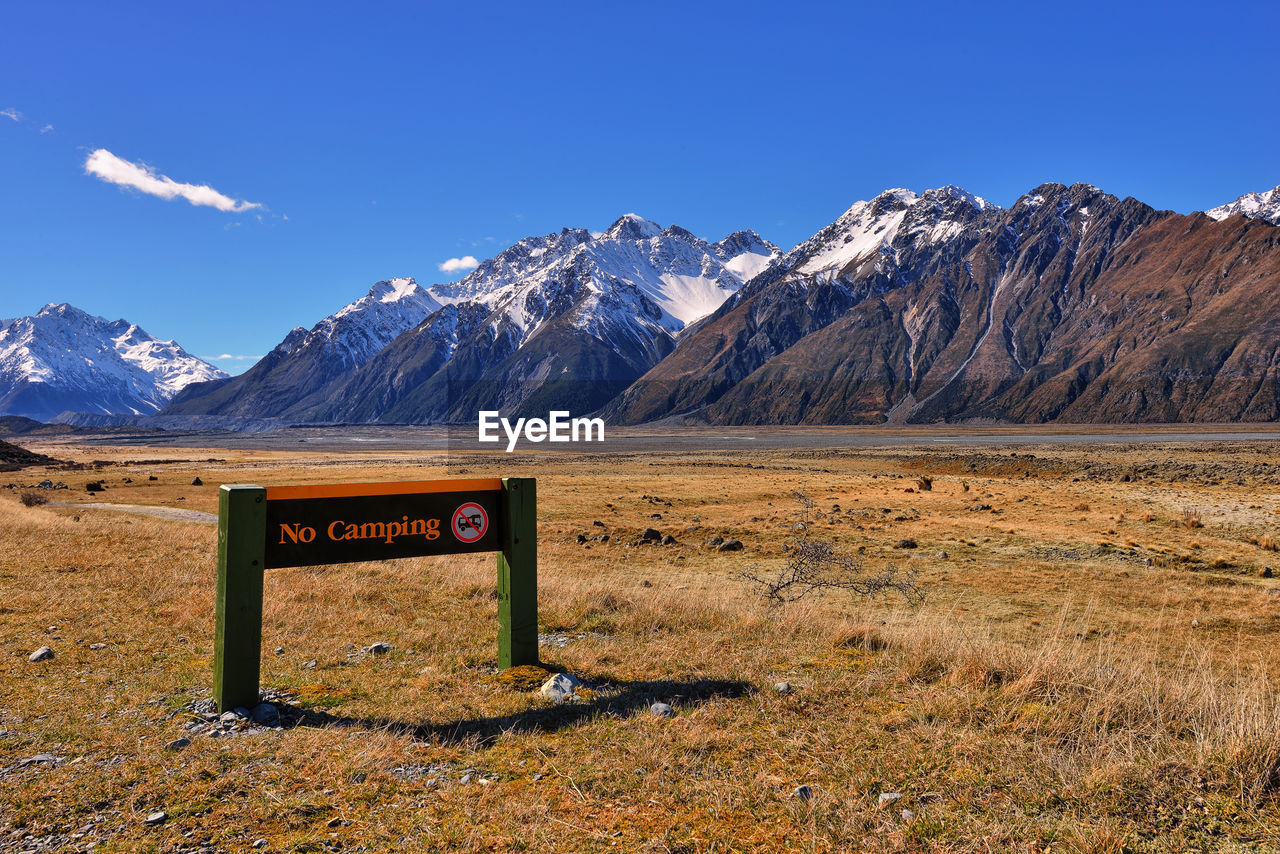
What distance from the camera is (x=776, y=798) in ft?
15.2

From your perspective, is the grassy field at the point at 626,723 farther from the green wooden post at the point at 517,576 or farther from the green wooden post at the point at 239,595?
the green wooden post at the point at 239,595

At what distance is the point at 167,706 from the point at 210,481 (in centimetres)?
5397

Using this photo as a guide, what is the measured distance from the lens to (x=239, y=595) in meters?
6.09

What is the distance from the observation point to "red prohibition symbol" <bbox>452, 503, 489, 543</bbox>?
7117 millimetres

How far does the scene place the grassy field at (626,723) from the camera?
429cm

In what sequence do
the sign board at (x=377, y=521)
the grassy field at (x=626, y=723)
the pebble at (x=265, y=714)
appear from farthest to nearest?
the sign board at (x=377, y=521), the pebble at (x=265, y=714), the grassy field at (x=626, y=723)

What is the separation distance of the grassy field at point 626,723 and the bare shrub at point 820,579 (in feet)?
1.52

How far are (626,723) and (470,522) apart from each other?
8.35ft

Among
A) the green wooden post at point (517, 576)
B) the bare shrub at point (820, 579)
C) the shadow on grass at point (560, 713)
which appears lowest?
the bare shrub at point (820, 579)

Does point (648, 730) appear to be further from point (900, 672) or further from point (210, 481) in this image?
point (210, 481)

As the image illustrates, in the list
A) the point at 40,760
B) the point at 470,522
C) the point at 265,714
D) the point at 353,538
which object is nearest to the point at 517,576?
the point at 470,522

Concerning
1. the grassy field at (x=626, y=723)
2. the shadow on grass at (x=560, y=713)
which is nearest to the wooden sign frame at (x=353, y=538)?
the grassy field at (x=626, y=723)

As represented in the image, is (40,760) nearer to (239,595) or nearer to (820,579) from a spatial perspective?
(239,595)

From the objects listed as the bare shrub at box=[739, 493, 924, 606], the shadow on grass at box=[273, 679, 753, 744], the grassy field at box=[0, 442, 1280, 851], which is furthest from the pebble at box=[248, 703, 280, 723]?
the bare shrub at box=[739, 493, 924, 606]
